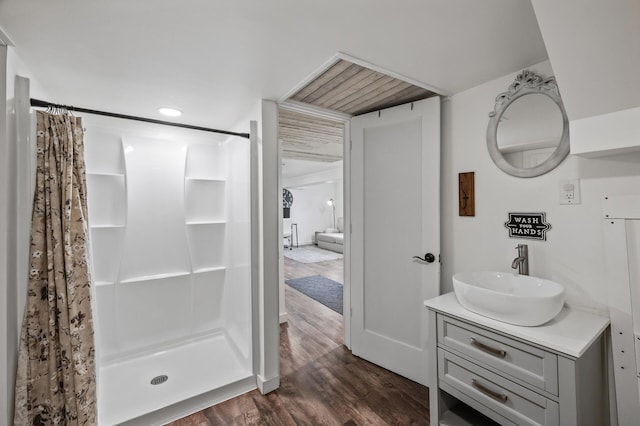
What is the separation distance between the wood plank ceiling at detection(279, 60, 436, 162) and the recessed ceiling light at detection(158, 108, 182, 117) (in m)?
0.87

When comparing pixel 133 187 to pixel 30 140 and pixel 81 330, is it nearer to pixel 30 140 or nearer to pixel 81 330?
pixel 30 140

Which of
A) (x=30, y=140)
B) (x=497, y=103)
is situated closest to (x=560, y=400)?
(x=497, y=103)

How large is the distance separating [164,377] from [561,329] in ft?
8.83

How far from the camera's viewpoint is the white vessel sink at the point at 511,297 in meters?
1.22

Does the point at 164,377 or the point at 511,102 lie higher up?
the point at 511,102

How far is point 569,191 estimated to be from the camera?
58.3 inches

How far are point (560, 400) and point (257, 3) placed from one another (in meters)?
2.00

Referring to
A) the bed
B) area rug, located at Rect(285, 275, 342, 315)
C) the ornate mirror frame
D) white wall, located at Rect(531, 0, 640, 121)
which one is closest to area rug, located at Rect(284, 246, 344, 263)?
the bed

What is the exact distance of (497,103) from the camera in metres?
1.76

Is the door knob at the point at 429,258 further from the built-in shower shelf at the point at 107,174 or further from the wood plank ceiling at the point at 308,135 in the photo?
the built-in shower shelf at the point at 107,174

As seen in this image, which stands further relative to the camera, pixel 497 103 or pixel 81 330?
pixel 497 103

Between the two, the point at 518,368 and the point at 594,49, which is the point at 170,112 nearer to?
the point at 594,49

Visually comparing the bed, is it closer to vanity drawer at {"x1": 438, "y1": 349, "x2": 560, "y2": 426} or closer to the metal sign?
the metal sign

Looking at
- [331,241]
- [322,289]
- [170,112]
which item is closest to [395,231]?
[170,112]
